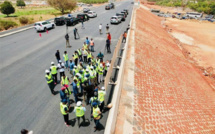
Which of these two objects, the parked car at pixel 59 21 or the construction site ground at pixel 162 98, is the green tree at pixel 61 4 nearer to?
the parked car at pixel 59 21

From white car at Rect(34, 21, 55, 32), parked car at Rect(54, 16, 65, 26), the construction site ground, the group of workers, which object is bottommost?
the construction site ground

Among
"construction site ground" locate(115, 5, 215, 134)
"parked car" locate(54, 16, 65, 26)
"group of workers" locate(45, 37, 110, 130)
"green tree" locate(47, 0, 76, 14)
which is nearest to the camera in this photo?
"group of workers" locate(45, 37, 110, 130)

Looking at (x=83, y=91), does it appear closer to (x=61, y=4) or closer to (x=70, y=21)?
(x=70, y=21)

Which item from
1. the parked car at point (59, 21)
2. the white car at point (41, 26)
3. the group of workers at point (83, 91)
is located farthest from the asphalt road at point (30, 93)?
the parked car at point (59, 21)

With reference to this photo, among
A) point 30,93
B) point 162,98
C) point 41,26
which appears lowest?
point 162,98

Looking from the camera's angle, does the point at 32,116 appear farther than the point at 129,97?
No

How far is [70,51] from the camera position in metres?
17.0

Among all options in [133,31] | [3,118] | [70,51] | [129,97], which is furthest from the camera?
[133,31]

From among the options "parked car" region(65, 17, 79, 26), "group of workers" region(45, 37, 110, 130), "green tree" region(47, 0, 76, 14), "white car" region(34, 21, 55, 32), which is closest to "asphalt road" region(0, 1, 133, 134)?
"group of workers" region(45, 37, 110, 130)

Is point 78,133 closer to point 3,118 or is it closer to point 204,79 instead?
point 3,118

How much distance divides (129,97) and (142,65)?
19.6 ft

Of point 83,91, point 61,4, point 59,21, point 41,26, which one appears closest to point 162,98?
point 83,91

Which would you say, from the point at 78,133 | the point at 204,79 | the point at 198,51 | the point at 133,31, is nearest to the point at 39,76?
the point at 78,133

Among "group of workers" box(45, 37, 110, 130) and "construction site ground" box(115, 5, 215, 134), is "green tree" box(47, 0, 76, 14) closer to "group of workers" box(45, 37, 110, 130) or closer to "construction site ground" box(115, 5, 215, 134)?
"construction site ground" box(115, 5, 215, 134)
